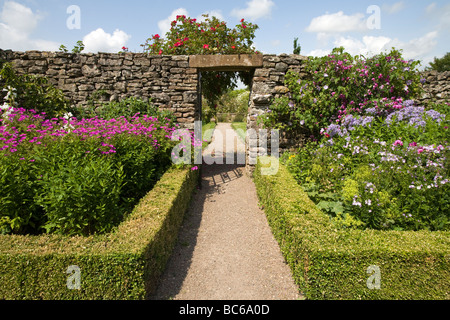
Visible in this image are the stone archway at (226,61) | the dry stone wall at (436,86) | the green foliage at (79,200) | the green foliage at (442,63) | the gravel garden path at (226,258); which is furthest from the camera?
the green foliage at (442,63)

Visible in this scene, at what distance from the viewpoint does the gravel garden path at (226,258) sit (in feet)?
10.1

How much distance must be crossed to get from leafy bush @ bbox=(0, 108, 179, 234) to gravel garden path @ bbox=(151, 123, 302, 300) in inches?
42.5

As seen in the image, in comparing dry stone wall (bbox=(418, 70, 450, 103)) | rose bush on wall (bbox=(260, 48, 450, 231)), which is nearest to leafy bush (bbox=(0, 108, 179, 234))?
rose bush on wall (bbox=(260, 48, 450, 231))

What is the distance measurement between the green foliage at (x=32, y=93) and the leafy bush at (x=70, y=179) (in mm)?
1536

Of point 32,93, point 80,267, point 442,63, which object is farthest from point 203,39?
point 442,63

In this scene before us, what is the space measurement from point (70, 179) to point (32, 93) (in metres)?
Answer: 4.74

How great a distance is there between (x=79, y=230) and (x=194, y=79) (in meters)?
4.73

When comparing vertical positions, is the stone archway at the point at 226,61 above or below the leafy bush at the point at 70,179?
above

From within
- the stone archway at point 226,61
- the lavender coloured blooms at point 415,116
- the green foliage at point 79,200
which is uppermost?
the stone archway at point 226,61

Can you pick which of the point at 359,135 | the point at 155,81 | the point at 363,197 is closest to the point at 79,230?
the point at 363,197

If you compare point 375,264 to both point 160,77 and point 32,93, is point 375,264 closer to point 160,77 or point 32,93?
point 160,77

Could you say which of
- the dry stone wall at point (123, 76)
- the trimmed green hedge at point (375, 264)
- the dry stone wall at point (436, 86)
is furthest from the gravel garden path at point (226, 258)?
the dry stone wall at point (436, 86)

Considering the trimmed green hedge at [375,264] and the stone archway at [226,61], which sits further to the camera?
the stone archway at [226,61]

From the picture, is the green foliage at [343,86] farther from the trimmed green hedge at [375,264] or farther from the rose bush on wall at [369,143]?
the trimmed green hedge at [375,264]
